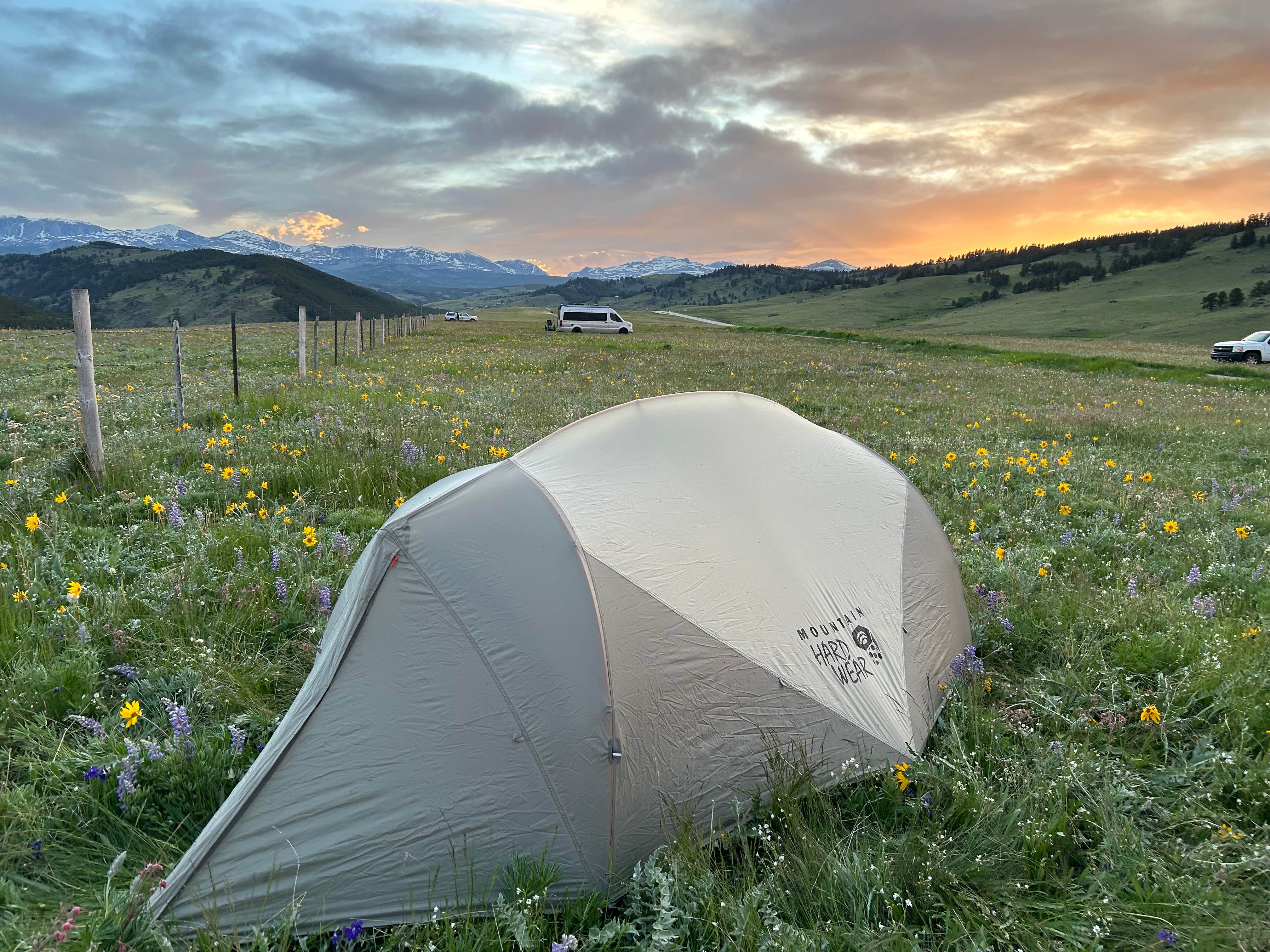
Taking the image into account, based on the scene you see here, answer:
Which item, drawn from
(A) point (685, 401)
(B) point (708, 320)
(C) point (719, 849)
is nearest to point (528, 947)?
(C) point (719, 849)

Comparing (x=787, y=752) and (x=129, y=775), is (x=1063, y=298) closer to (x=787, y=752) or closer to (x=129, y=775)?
(x=787, y=752)

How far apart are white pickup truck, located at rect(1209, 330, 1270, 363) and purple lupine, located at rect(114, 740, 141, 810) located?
40.4 m

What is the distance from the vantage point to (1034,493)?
27.4 ft

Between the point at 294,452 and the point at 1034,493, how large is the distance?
885 cm

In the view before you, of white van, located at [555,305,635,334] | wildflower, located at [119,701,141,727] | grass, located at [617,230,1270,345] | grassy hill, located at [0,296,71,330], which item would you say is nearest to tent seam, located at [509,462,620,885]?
wildflower, located at [119,701,141,727]

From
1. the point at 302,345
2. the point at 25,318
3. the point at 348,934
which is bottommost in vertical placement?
the point at 348,934

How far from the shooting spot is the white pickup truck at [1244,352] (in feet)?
104

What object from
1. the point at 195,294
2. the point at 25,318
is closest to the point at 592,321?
the point at 25,318

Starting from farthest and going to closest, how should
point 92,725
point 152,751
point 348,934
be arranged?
point 92,725 → point 152,751 → point 348,934

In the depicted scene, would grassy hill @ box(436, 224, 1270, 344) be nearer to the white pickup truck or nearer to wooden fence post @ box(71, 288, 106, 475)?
the white pickup truck

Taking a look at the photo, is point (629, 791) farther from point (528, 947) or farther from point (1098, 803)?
point (1098, 803)

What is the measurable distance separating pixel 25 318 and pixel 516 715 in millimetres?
140880

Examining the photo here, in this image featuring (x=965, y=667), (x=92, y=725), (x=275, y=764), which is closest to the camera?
(x=275, y=764)

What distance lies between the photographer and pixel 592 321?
63.2m
